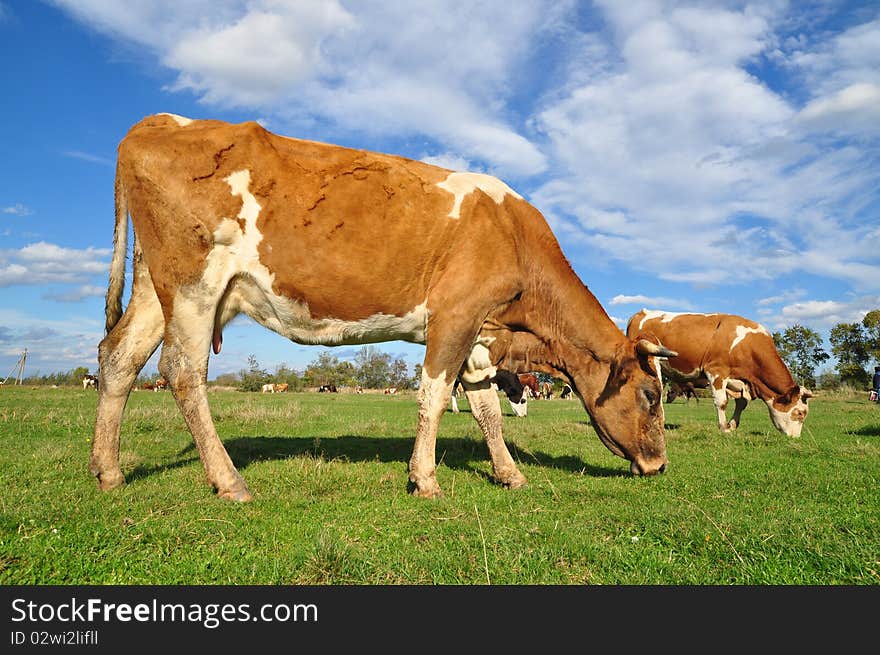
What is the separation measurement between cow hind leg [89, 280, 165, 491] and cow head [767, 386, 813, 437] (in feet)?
44.9

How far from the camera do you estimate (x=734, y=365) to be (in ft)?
48.9

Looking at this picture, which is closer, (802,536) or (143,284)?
(802,536)

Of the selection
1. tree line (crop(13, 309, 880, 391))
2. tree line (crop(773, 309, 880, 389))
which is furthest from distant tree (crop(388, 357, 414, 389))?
tree line (crop(773, 309, 880, 389))

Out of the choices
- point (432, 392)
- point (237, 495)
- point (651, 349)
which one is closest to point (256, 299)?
point (237, 495)

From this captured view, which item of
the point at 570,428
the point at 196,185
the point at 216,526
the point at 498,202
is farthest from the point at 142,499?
the point at 570,428

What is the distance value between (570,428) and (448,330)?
8017mm

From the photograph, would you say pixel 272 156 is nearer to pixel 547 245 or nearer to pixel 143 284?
pixel 143 284

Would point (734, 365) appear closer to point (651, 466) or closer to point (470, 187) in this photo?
point (651, 466)

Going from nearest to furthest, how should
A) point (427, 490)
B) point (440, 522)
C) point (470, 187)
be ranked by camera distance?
point (440, 522), point (427, 490), point (470, 187)

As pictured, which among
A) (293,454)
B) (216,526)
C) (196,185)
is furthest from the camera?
(293,454)

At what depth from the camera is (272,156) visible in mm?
5727

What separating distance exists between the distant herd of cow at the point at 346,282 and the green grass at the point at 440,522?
0.57 metres

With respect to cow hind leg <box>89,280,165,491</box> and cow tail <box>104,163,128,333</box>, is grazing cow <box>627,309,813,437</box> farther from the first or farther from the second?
cow tail <box>104,163,128,333</box>

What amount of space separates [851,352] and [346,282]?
69782 millimetres
